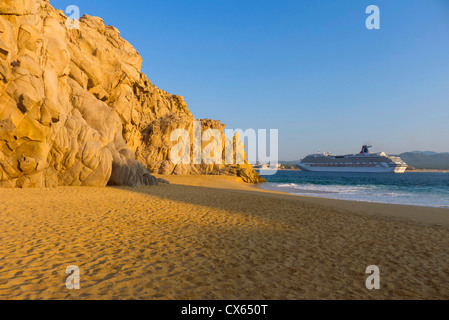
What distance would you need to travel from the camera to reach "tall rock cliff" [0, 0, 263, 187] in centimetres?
1545

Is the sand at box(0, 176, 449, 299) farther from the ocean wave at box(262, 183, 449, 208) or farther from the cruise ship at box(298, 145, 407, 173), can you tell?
the cruise ship at box(298, 145, 407, 173)

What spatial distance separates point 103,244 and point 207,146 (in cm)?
4737

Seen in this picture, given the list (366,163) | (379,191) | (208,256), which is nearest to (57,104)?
(208,256)

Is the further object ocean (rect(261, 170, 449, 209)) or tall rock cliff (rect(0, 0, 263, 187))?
ocean (rect(261, 170, 449, 209))

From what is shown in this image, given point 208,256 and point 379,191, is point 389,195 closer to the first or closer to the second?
point 379,191

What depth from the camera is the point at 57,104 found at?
1828 cm

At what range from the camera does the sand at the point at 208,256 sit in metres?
4.46

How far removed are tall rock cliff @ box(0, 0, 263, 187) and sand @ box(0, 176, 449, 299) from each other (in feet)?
22.3

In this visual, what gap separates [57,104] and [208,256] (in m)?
18.7

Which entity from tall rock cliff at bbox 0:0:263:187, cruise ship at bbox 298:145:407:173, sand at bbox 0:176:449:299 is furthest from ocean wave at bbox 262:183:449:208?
cruise ship at bbox 298:145:407:173

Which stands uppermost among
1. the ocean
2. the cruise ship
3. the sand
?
the cruise ship

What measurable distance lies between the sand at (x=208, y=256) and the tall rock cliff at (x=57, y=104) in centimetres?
679

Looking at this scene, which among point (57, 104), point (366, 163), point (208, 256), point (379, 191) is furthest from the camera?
point (366, 163)
